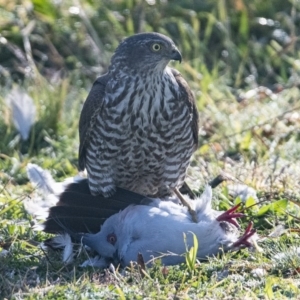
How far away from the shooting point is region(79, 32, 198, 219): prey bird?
15.9 feet

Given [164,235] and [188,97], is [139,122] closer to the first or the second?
[188,97]

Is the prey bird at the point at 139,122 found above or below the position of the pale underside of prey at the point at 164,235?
above

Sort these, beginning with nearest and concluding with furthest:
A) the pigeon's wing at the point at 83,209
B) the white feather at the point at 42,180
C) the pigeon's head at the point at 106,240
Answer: the pigeon's head at the point at 106,240
the pigeon's wing at the point at 83,209
the white feather at the point at 42,180

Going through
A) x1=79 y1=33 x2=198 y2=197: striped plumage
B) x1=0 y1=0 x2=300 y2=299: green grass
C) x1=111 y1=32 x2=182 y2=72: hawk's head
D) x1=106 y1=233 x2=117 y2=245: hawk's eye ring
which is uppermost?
x1=111 y1=32 x2=182 y2=72: hawk's head

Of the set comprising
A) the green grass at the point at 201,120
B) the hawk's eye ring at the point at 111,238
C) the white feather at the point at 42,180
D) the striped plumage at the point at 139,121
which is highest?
the striped plumage at the point at 139,121

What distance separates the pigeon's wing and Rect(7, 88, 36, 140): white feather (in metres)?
1.59

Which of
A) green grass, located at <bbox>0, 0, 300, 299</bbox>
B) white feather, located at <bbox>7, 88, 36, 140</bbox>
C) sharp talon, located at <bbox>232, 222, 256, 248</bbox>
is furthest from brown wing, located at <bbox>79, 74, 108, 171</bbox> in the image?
white feather, located at <bbox>7, 88, 36, 140</bbox>

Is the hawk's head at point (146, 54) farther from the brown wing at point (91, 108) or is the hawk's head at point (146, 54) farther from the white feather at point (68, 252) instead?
the white feather at point (68, 252)

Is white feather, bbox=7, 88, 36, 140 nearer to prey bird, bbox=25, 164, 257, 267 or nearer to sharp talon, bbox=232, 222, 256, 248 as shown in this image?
prey bird, bbox=25, 164, 257, 267

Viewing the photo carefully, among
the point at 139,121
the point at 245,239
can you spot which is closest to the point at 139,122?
the point at 139,121

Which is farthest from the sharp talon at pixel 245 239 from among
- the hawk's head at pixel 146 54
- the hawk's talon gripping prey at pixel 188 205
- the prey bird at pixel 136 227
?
the hawk's head at pixel 146 54

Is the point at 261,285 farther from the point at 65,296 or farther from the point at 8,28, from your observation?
the point at 8,28

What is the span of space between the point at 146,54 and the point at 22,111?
1.96m

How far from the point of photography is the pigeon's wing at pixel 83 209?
485cm
